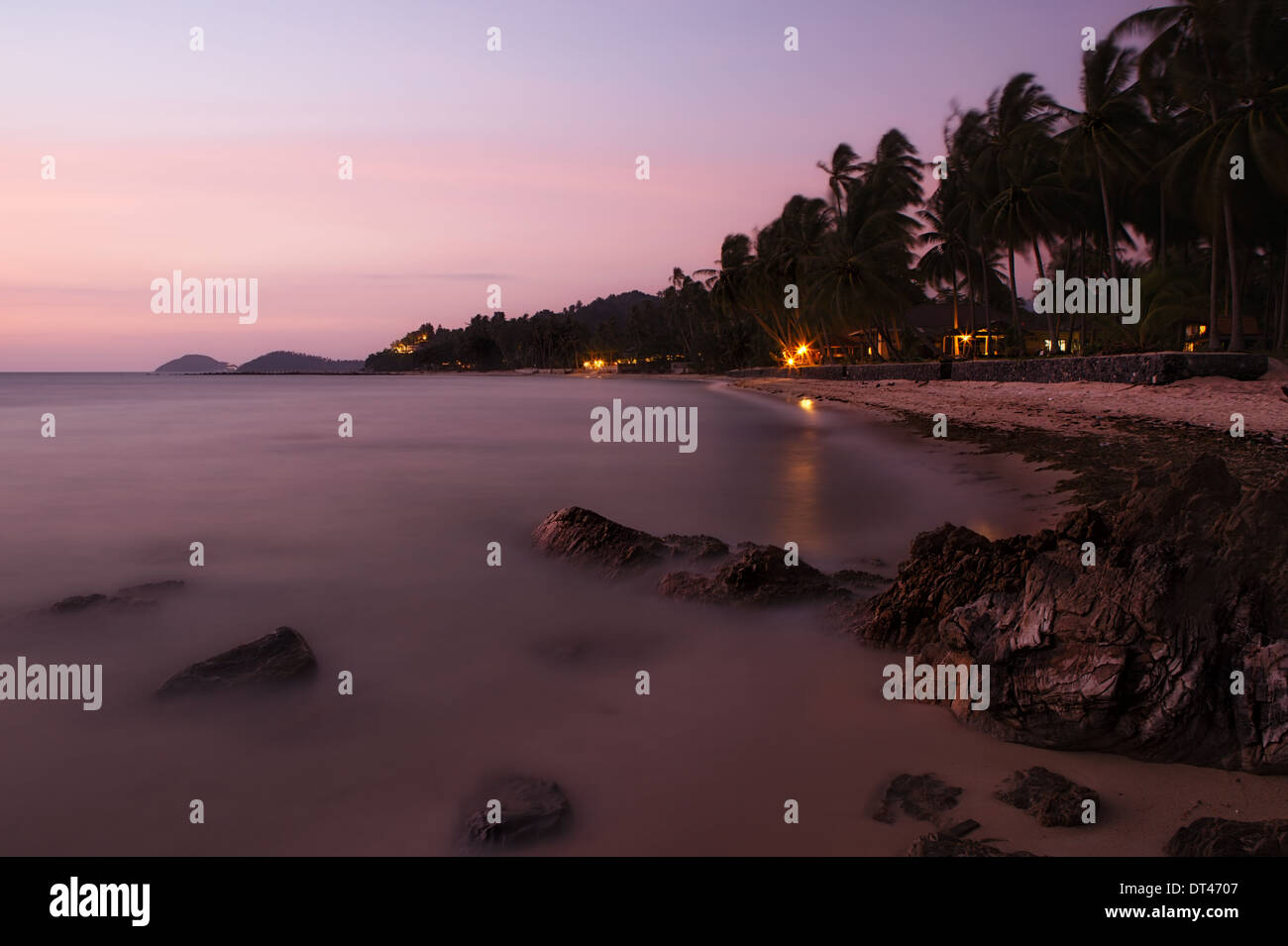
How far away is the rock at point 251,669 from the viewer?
5363 mm

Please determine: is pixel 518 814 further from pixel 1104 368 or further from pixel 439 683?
pixel 1104 368

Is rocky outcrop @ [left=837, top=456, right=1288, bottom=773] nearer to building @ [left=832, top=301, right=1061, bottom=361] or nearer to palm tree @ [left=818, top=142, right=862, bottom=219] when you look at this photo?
building @ [left=832, top=301, right=1061, bottom=361]

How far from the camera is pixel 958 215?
2079 inches

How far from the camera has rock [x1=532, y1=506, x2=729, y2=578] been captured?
802cm

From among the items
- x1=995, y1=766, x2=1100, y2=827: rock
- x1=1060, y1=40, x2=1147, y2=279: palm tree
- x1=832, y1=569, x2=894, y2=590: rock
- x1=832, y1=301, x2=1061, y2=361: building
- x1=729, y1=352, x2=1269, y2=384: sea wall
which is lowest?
x1=995, y1=766, x2=1100, y2=827: rock

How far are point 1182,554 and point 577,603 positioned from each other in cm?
474

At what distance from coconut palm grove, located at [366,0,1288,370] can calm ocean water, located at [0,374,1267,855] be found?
26421 mm

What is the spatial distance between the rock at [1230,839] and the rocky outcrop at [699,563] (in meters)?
3.38

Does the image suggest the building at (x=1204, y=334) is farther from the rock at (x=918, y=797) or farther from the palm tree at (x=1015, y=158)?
the rock at (x=918, y=797)

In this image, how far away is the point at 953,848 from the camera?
3342 mm

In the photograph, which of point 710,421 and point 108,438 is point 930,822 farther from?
point 108,438

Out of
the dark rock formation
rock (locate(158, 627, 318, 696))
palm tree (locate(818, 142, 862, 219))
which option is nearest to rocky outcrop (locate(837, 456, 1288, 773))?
rock (locate(158, 627, 318, 696))

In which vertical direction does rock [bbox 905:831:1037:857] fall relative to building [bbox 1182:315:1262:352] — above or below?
below

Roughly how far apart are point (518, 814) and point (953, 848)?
1988 millimetres
